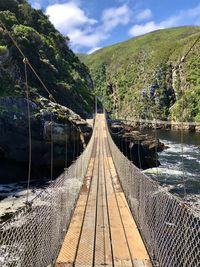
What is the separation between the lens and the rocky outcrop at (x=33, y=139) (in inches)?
1023

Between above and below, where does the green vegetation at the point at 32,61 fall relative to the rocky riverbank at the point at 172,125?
above

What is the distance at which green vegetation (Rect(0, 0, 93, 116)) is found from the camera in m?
30.8

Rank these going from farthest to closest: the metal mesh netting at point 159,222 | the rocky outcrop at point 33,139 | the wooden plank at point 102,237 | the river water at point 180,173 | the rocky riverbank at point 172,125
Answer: the rocky riverbank at point 172,125 < the rocky outcrop at point 33,139 < the river water at point 180,173 < the wooden plank at point 102,237 < the metal mesh netting at point 159,222

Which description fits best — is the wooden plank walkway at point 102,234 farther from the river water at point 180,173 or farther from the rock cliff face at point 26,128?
the rock cliff face at point 26,128

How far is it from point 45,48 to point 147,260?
42.2 metres

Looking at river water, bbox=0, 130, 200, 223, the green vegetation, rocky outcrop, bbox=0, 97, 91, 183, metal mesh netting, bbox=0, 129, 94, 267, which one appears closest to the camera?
metal mesh netting, bbox=0, 129, 94, 267

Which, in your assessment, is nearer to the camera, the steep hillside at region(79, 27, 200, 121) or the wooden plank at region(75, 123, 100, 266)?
the wooden plank at region(75, 123, 100, 266)

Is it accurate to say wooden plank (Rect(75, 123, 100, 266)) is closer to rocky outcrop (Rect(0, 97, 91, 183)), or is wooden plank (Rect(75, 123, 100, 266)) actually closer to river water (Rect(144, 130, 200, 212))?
river water (Rect(144, 130, 200, 212))

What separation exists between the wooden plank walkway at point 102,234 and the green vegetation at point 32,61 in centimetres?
1972

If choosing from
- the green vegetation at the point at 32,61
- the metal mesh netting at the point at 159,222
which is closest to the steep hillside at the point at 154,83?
the green vegetation at the point at 32,61

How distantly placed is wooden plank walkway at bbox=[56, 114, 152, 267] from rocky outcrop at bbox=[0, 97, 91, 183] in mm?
15637

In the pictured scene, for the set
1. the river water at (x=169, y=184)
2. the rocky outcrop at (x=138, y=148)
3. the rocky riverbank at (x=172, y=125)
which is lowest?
the river water at (x=169, y=184)

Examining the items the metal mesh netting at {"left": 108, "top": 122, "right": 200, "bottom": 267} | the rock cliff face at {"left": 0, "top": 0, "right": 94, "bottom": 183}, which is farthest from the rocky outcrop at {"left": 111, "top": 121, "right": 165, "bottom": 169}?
the metal mesh netting at {"left": 108, "top": 122, "right": 200, "bottom": 267}

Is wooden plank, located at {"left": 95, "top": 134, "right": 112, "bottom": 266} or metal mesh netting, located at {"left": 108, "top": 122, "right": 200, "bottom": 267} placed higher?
metal mesh netting, located at {"left": 108, "top": 122, "right": 200, "bottom": 267}
